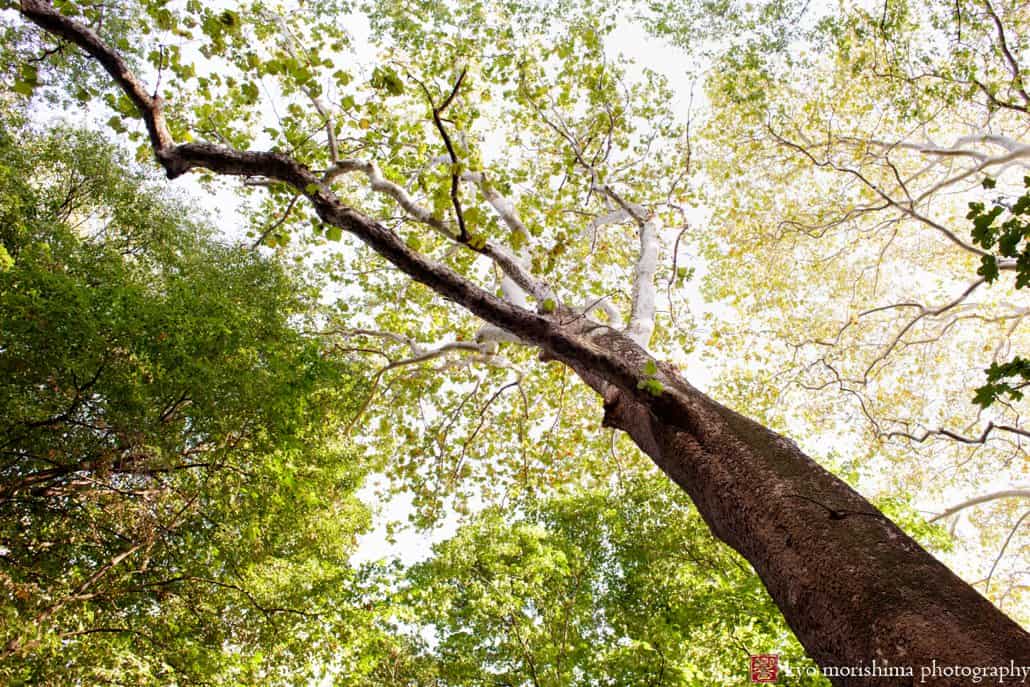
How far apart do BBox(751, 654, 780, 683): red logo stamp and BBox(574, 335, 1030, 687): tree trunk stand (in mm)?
5067

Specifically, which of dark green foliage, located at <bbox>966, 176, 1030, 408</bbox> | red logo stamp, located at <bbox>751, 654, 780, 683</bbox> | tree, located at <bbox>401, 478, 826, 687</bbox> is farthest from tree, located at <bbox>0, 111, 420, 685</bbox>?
dark green foliage, located at <bbox>966, 176, 1030, 408</bbox>

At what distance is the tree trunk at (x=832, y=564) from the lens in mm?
1808

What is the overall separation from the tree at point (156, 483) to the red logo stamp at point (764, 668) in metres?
4.89

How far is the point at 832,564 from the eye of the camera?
86.4 inches

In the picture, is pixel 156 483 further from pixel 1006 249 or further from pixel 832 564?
pixel 1006 249

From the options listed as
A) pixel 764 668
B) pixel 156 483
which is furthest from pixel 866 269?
pixel 156 483

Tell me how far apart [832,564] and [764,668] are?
5887 mm

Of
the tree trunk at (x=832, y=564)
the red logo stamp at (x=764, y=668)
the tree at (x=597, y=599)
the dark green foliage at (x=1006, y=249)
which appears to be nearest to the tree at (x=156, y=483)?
the tree at (x=597, y=599)

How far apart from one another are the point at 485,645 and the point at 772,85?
1132 centimetres

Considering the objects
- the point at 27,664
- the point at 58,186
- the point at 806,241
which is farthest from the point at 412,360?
the point at 58,186

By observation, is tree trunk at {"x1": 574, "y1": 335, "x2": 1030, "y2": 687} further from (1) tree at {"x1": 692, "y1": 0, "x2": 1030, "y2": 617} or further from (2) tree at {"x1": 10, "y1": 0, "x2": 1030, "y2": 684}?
(1) tree at {"x1": 692, "y1": 0, "x2": 1030, "y2": 617}

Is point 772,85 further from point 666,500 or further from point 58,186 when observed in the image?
point 58,186

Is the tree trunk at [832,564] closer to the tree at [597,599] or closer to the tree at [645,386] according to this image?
the tree at [645,386]

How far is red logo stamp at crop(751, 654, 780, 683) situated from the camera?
677cm
